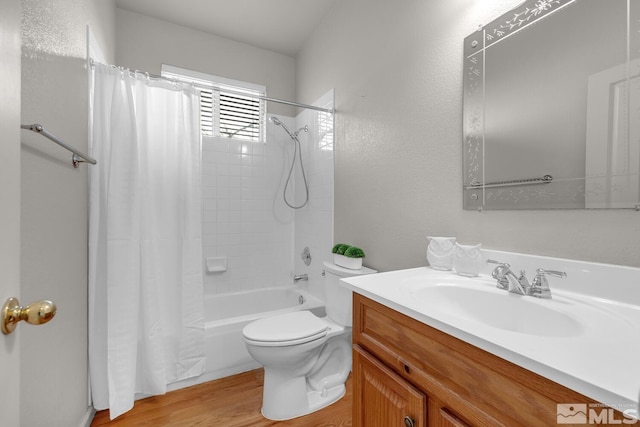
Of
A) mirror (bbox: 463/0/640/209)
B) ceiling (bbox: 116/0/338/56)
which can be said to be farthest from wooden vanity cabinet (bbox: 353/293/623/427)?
ceiling (bbox: 116/0/338/56)

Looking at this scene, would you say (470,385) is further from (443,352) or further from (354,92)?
(354,92)

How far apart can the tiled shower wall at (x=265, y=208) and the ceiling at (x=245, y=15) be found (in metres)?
0.68

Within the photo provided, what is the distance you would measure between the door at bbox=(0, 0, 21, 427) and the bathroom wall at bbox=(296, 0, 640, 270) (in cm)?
136

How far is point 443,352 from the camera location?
0.67 meters

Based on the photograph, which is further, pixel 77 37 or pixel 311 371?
pixel 311 371

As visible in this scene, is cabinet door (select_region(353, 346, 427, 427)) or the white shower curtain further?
the white shower curtain

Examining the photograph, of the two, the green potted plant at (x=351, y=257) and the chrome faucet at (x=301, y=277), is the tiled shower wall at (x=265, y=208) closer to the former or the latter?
the chrome faucet at (x=301, y=277)

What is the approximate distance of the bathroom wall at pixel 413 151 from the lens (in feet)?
3.06

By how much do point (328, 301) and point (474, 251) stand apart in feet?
3.20

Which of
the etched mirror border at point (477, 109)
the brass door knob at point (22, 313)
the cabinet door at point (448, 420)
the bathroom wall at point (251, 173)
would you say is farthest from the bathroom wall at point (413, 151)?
the brass door knob at point (22, 313)

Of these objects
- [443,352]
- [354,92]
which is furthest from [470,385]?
[354,92]

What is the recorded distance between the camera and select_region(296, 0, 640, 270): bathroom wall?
933 mm

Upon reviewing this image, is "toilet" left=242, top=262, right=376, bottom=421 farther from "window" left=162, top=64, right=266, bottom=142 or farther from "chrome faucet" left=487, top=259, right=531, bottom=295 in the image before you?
"window" left=162, top=64, right=266, bottom=142

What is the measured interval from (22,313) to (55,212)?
→ 84 centimetres
